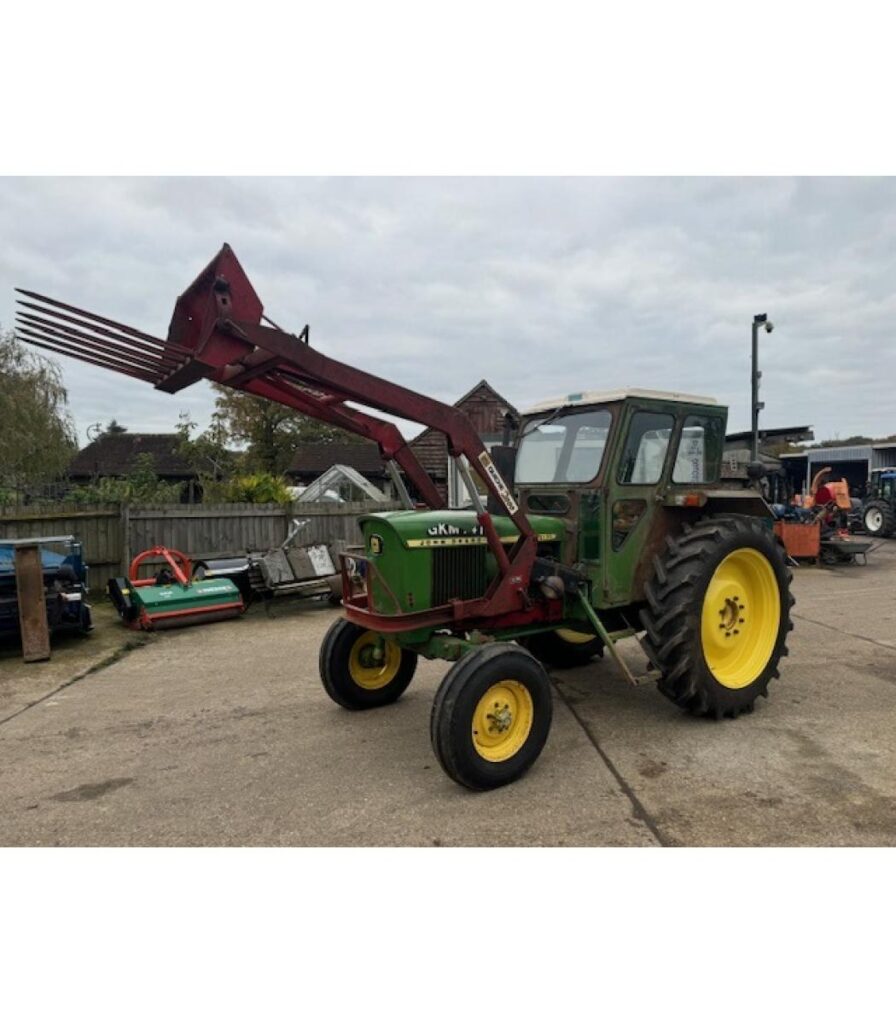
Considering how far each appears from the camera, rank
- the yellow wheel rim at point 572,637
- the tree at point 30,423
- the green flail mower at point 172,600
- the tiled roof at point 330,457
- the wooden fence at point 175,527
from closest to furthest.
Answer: the yellow wheel rim at point 572,637 → the green flail mower at point 172,600 → the wooden fence at point 175,527 → the tree at point 30,423 → the tiled roof at point 330,457

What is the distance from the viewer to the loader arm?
318 centimetres

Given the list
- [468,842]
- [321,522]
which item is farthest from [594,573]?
[321,522]

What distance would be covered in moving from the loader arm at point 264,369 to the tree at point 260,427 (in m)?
25.0

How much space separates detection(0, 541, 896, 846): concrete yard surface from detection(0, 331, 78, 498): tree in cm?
1357

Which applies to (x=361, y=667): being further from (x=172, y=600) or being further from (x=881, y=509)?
(x=881, y=509)

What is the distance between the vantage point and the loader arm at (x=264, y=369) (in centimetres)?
318

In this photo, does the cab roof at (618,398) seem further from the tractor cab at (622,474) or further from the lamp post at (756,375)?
the lamp post at (756,375)

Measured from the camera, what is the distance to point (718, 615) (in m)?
4.70

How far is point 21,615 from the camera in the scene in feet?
21.9

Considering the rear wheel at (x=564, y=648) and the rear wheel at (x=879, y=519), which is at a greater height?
the rear wheel at (x=564, y=648)

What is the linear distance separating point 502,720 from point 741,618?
2.24 metres

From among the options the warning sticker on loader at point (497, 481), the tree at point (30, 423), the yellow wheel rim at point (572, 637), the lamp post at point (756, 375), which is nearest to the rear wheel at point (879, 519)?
the lamp post at point (756, 375)

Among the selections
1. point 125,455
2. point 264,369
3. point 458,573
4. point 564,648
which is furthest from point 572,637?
point 125,455

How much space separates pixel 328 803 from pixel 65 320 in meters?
2.69
